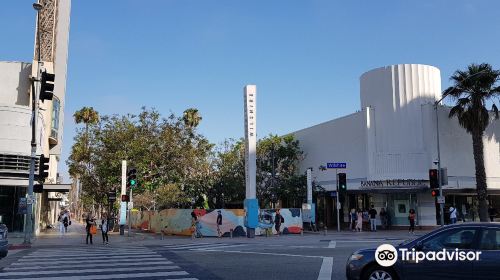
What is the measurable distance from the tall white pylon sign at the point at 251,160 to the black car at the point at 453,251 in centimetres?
2097

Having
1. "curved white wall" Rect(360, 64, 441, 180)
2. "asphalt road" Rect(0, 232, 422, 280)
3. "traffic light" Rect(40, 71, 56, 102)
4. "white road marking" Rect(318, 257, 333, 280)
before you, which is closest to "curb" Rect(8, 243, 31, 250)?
"asphalt road" Rect(0, 232, 422, 280)

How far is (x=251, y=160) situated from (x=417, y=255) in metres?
22.4

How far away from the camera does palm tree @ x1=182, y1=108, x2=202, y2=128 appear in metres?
63.0

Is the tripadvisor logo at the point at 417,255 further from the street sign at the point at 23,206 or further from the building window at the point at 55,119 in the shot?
the building window at the point at 55,119

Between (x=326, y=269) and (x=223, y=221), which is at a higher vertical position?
(x=223, y=221)

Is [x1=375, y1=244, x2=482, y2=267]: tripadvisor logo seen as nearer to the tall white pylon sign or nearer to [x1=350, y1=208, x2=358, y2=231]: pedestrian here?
the tall white pylon sign

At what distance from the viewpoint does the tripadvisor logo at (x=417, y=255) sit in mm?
8539

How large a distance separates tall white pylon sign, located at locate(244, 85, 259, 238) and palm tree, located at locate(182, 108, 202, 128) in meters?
32.0

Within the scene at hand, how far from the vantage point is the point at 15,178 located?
1179 inches

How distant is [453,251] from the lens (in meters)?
8.66

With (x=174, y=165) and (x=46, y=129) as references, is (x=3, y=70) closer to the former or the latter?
(x=46, y=129)

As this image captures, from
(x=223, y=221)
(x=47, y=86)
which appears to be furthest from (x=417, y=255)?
(x=223, y=221)

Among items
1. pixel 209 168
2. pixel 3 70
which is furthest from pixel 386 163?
pixel 3 70

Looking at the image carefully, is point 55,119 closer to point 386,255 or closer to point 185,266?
point 185,266
